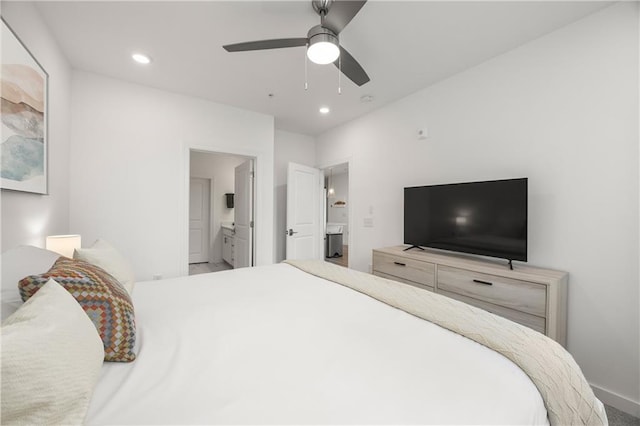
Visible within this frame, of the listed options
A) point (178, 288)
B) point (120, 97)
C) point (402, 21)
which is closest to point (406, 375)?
point (178, 288)

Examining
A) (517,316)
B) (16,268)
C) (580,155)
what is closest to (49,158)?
(16,268)

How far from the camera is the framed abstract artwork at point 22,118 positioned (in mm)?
1433

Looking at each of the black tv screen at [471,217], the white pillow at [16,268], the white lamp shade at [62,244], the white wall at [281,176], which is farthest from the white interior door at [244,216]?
the white pillow at [16,268]

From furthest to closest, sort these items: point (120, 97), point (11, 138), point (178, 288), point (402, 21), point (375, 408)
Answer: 1. point (120, 97)
2. point (402, 21)
3. point (178, 288)
4. point (11, 138)
5. point (375, 408)

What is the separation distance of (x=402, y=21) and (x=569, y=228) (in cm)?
200

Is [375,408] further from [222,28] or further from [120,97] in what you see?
[120,97]

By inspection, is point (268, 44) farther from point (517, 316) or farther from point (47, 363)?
point (517, 316)

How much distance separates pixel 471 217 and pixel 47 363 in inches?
106

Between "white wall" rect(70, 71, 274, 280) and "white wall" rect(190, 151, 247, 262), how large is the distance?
254cm

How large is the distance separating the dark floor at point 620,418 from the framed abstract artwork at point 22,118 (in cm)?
381

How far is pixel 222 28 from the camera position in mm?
Answer: 2078

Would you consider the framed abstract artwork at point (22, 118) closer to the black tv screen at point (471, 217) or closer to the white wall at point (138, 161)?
the white wall at point (138, 161)

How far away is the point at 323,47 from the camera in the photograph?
5.29 ft

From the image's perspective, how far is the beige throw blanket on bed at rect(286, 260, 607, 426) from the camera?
32.9 inches
